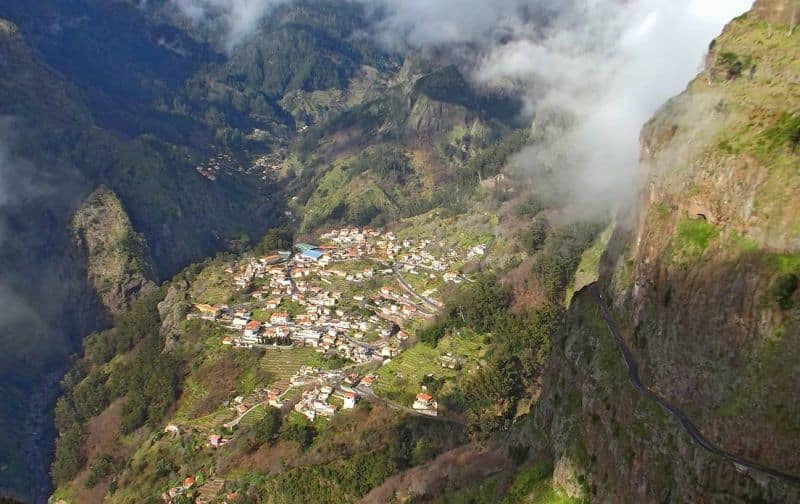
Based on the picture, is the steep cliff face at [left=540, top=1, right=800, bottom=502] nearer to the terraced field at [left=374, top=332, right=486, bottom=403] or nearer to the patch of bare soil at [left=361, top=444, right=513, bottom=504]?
the patch of bare soil at [left=361, top=444, right=513, bottom=504]

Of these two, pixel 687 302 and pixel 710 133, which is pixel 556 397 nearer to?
pixel 687 302

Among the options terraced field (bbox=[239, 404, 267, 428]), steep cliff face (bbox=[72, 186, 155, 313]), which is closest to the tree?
terraced field (bbox=[239, 404, 267, 428])

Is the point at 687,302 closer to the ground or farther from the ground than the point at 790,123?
closer to the ground

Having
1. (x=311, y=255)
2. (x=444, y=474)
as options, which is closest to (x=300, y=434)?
(x=444, y=474)

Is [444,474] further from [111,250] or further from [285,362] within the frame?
→ [111,250]

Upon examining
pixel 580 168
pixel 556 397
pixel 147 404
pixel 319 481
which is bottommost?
pixel 147 404

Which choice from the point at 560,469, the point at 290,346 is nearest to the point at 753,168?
the point at 560,469

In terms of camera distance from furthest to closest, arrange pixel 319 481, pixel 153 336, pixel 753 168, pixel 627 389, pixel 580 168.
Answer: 1. pixel 580 168
2. pixel 153 336
3. pixel 319 481
4. pixel 627 389
5. pixel 753 168
